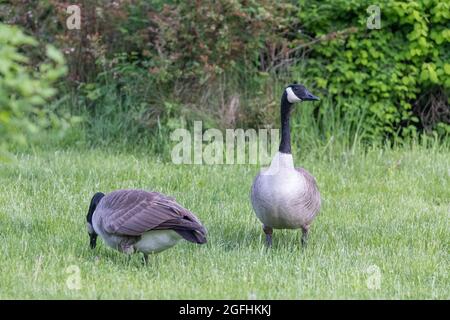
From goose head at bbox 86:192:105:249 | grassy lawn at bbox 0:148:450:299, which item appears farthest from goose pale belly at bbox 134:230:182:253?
goose head at bbox 86:192:105:249

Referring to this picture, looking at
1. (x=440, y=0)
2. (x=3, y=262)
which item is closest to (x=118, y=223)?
(x=3, y=262)

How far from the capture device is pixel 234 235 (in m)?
7.30

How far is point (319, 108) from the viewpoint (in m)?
11.6

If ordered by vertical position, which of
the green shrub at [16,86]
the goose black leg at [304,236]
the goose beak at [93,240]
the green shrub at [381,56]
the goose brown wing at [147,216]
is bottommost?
the goose black leg at [304,236]

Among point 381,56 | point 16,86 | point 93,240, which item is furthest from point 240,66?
point 16,86

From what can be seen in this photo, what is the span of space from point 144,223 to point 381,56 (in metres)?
6.45

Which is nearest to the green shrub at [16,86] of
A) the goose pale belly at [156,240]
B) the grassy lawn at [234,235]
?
the grassy lawn at [234,235]

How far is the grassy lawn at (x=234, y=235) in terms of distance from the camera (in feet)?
18.4

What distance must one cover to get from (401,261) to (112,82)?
6237 mm

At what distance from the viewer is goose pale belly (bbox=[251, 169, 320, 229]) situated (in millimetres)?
6574

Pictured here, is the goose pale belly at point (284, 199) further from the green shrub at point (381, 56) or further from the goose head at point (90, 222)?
the green shrub at point (381, 56)

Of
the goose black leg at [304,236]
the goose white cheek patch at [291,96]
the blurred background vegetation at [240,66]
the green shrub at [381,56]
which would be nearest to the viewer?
the goose black leg at [304,236]

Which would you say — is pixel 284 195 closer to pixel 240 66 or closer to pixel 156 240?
pixel 156 240

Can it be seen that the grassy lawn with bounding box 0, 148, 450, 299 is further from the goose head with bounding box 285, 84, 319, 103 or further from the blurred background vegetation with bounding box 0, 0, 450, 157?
the goose head with bounding box 285, 84, 319, 103
